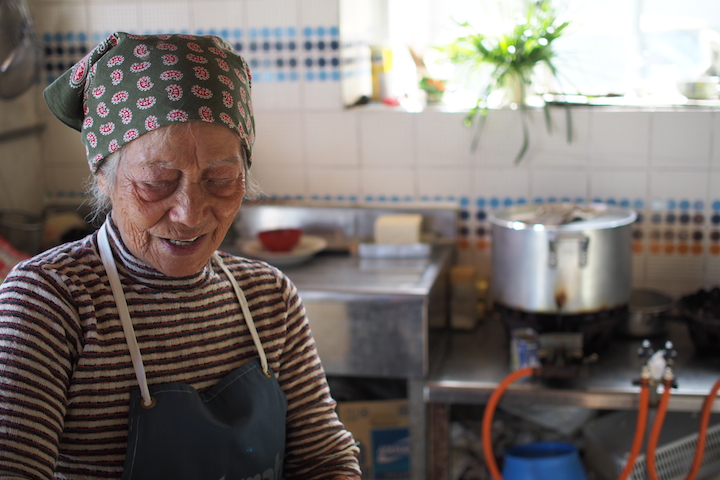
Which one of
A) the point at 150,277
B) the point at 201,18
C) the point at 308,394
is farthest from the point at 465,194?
the point at 150,277

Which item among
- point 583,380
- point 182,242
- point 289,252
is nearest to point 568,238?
point 583,380

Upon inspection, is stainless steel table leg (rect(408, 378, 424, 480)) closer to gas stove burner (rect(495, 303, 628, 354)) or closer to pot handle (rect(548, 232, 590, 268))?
gas stove burner (rect(495, 303, 628, 354))

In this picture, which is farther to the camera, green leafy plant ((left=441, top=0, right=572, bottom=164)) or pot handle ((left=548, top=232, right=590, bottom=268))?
green leafy plant ((left=441, top=0, right=572, bottom=164))

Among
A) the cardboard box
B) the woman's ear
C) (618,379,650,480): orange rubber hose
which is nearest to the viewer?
the woman's ear

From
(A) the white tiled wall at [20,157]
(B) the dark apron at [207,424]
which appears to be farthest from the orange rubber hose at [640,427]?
(A) the white tiled wall at [20,157]

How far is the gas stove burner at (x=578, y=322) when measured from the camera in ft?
6.30

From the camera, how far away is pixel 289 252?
7.43 feet

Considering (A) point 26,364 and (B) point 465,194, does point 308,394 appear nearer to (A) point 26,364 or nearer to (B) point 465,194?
(A) point 26,364

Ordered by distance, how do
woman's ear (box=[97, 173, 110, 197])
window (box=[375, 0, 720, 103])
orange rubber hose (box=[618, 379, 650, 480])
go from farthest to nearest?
window (box=[375, 0, 720, 103]), orange rubber hose (box=[618, 379, 650, 480]), woman's ear (box=[97, 173, 110, 197])

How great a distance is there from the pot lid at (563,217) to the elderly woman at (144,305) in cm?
100

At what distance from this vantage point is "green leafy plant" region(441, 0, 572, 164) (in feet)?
7.43

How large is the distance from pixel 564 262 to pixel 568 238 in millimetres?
63

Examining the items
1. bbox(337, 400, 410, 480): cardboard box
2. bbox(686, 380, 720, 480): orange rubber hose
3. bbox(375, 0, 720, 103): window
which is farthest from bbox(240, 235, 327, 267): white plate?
bbox(686, 380, 720, 480): orange rubber hose

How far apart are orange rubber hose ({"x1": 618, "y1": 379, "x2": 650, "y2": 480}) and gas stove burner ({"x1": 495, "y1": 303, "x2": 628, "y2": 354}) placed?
19cm
